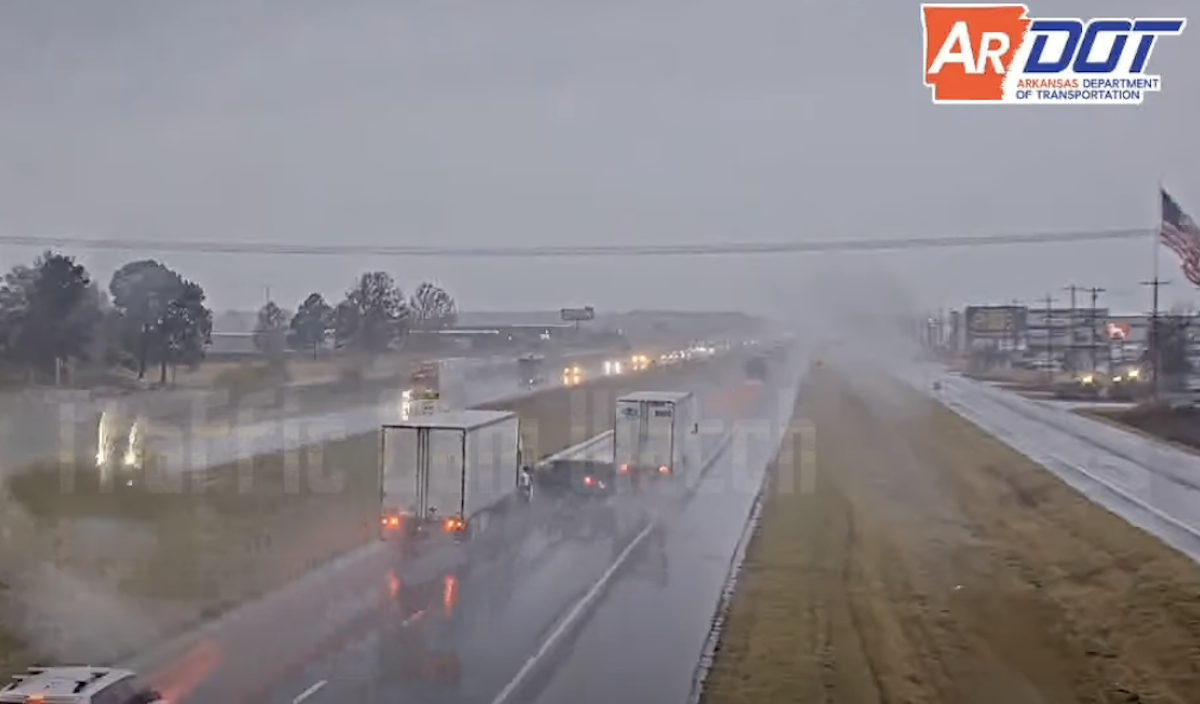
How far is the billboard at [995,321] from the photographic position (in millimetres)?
95750

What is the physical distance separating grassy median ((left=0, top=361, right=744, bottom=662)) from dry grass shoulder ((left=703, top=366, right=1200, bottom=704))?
885 cm

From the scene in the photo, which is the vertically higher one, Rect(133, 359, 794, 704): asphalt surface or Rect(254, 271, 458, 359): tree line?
Rect(254, 271, 458, 359): tree line

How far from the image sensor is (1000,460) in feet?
135

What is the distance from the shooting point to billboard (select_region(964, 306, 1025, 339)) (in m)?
95.8

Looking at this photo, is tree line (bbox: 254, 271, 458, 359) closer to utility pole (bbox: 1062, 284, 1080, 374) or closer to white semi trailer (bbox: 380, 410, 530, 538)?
white semi trailer (bbox: 380, 410, 530, 538)

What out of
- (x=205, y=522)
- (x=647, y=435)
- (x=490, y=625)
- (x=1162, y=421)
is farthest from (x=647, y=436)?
(x=1162, y=421)

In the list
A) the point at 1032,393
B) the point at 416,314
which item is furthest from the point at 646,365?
the point at 416,314

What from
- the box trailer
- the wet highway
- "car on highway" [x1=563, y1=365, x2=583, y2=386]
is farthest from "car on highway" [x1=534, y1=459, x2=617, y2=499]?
"car on highway" [x1=563, y1=365, x2=583, y2=386]

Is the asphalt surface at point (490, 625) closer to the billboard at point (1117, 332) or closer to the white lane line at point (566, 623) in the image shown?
the white lane line at point (566, 623)

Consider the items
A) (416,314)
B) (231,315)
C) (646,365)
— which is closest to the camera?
(231,315)

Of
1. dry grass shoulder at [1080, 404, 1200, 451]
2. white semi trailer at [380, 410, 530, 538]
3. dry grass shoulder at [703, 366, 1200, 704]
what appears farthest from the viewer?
dry grass shoulder at [1080, 404, 1200, 451]

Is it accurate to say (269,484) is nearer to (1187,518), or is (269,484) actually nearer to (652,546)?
(652,546)

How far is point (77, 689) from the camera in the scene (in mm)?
11148

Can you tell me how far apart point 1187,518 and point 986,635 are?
1340 cm
